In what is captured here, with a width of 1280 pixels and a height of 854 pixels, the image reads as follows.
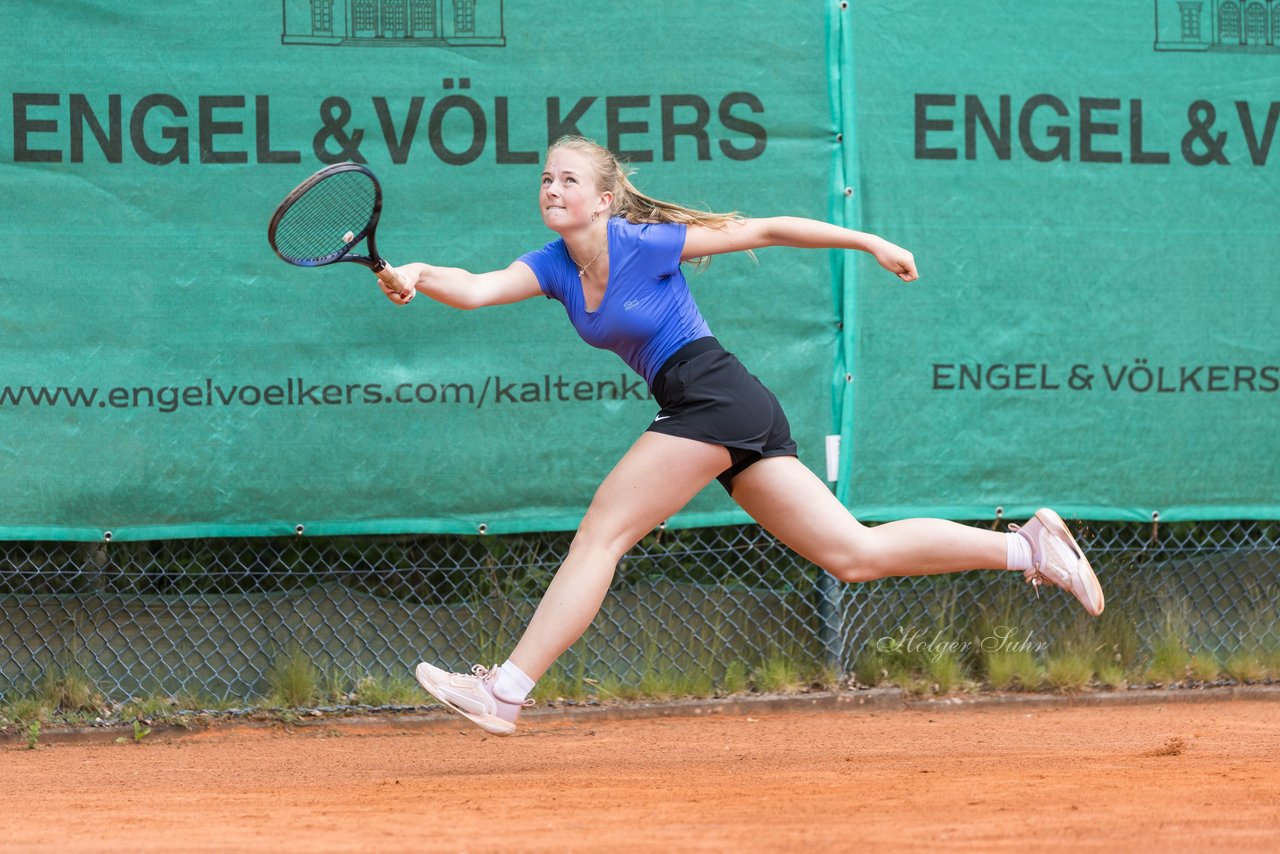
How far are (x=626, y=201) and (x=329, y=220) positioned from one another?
0.85m

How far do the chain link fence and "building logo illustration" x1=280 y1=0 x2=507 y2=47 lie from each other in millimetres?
1786

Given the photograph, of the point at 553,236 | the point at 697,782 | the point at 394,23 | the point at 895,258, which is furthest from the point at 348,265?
the point at 697,782

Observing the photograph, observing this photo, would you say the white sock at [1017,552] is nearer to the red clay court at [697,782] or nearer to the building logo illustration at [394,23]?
the red clay court at [697,782]

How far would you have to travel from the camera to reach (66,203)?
15.9 feet

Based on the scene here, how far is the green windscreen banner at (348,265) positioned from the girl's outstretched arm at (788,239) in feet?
3.45

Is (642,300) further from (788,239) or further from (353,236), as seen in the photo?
(353,236)

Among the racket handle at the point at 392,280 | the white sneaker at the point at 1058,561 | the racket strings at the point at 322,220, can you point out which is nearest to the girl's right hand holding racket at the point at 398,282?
the racket handle at the point at 392,280

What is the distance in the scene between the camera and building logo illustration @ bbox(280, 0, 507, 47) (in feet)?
16.1

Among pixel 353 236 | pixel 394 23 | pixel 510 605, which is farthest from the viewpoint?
pixel 510 605

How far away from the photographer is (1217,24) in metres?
5.32

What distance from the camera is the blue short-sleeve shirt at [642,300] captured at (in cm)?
393
